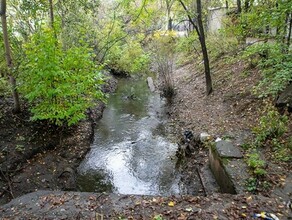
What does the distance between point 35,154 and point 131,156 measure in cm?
278

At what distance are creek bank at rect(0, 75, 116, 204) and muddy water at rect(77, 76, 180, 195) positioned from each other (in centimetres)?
43

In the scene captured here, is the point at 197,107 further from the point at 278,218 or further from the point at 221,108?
the point at 278,218

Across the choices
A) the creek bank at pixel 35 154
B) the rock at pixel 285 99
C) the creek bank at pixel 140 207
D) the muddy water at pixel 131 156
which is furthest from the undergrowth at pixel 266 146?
the creek bank at pixel 35 154

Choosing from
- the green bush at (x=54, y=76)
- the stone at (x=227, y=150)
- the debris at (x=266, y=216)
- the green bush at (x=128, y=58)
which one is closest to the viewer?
the debris at (x=266, y=216)

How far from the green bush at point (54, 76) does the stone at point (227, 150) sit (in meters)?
3.74

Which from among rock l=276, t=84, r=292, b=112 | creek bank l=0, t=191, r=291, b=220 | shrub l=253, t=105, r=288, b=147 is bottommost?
creek bank l=0, t=191, r=291, b=220

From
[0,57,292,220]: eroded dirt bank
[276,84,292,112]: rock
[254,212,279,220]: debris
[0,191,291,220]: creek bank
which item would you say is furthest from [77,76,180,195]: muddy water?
[276,84,292,112]: rock

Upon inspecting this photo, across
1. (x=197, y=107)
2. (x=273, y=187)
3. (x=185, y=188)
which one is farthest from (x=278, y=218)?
(x=197, y=107)

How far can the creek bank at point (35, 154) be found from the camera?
5.61 m

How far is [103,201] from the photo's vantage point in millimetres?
4277

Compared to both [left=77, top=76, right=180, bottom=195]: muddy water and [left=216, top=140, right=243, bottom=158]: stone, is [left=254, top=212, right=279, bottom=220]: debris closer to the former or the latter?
[left=216, top=140, right=243, bottom=158]: stone

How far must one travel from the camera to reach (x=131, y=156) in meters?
7.48

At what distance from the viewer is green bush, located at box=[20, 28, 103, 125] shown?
588cm

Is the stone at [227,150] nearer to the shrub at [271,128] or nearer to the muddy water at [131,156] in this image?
the shrub at [271,128]
